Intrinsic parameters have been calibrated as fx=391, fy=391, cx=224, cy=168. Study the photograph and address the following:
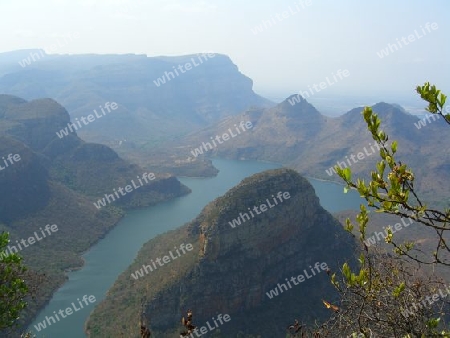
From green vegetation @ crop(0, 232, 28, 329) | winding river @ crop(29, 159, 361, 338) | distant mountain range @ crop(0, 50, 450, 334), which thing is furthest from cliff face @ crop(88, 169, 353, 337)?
green vegetation @ crop(0, 232, 28, 329)

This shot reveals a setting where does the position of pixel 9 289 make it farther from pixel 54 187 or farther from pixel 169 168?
pixel 169 168

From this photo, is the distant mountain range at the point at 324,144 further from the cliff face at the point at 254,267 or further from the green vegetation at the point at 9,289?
the green vegetation at the point at 9,289

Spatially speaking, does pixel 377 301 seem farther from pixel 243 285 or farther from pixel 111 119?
pixel 111 119

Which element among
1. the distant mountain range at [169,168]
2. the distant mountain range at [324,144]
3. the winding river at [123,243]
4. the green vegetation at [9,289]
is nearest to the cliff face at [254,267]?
the distant mountain range at [169,168]

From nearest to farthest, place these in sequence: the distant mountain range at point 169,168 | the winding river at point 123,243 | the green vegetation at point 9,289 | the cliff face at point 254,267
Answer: the green vegetation at point 9,289
the cliff face at point 254,267
the distant mountain range at point 169,168
the winding river at point 123,243

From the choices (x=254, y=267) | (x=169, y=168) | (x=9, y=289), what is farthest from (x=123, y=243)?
(x=169, y=168)

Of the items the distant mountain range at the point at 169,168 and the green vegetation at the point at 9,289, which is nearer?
the green vegetation at the point at 9,289

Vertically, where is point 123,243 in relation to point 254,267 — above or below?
above

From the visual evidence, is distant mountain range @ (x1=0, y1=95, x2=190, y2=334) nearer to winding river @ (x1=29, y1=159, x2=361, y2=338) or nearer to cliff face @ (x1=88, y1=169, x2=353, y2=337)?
winding river @ (x1=29, y1=159, x2=361, y2=338)

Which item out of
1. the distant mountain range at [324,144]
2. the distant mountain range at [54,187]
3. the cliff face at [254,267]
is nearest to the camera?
the cliff face at [254,267]
